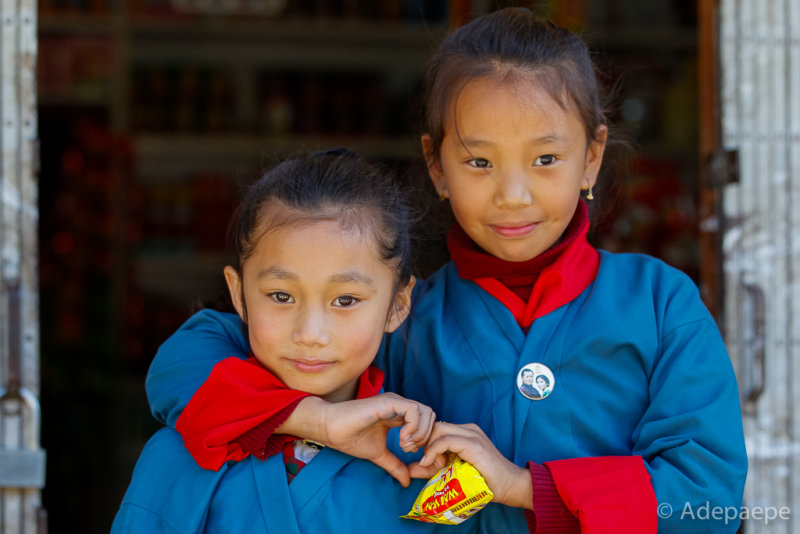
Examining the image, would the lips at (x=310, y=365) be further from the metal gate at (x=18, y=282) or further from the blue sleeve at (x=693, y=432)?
the metal gate at (x=18, y=282)

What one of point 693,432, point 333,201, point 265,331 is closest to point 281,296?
point 265,331

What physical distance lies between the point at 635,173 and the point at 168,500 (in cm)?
342

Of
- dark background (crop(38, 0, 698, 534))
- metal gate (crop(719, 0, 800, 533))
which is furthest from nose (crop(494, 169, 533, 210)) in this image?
dark background (crop(38, 0, 698, 534))

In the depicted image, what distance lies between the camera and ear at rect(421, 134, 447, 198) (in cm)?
148

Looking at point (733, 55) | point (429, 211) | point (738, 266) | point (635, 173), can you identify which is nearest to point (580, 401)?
point (429, 211)

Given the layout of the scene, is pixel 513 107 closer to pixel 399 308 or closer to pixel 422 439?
pixel 399 308

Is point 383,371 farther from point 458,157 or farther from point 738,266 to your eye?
point 738,266

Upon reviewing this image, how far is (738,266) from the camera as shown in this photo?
1.96 meters

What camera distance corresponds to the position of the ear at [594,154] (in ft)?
4.64

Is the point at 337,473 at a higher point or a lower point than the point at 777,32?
lower

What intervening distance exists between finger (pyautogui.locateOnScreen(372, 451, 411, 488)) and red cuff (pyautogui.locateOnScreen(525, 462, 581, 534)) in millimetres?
186

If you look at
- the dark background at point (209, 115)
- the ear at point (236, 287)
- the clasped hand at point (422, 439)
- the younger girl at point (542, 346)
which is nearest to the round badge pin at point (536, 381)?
the younger girl at point (542, 346)

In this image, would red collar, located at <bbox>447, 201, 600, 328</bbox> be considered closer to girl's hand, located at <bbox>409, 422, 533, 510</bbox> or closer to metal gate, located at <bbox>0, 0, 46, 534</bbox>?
girl's hand, located at <bbox>409, 422, 533, 510</bbox>

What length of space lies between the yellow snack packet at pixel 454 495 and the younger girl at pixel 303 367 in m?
0.06
